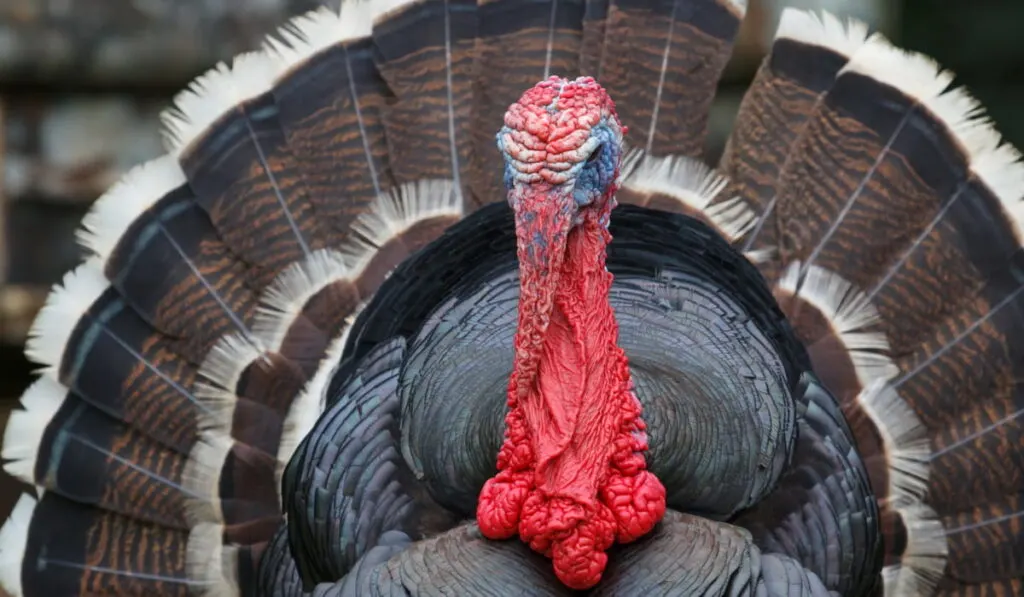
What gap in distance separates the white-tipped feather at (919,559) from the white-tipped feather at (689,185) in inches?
33.0

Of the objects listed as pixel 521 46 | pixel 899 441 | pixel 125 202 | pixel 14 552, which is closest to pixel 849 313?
pixel 899 441

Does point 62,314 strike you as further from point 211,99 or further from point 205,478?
point 211,99

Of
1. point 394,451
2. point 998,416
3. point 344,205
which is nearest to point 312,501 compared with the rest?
point 394,451

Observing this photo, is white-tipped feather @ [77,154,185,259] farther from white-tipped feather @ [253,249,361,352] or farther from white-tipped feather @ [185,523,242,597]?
white-tipped feather @ [185,523,242,597]

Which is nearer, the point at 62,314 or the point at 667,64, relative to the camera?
the point at 62,314

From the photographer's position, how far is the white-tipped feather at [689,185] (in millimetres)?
3922

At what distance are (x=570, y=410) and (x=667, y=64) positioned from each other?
4.70 ft

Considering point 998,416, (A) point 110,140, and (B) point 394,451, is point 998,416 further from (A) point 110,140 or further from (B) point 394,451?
(A) point 110,140

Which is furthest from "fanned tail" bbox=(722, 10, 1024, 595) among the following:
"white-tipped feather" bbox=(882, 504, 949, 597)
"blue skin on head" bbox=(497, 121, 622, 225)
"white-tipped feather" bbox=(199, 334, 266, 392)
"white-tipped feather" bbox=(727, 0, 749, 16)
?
"white-tipped feather" bbox=(199, 334, 266, 392)

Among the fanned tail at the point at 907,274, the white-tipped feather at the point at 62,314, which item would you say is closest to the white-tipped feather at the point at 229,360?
the white-tipped feather at the point at 62,314

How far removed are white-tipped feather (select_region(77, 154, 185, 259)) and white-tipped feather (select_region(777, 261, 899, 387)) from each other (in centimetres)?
158

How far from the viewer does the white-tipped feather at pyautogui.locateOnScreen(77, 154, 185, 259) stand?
3867 millimetres

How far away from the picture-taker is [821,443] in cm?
323

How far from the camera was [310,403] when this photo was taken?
12.7 ft
